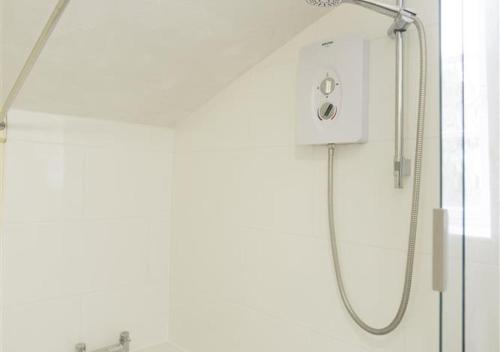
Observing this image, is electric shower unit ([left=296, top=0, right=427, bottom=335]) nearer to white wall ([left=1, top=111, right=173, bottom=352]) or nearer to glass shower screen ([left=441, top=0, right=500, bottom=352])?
glass shower screen ([left=441, top=0, right=500, bottom=352])

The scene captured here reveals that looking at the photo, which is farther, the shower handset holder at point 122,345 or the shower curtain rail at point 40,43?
the shower handset holder at point 122,345

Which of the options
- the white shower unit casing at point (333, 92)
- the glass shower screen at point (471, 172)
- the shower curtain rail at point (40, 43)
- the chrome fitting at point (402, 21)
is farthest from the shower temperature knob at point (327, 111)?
the shower curtain rail at point (40, 43)

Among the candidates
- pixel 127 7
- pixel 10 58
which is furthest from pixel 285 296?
pixel 10 58

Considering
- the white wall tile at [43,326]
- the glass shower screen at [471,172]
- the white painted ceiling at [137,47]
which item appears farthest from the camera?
the white wall tile at [43,326]

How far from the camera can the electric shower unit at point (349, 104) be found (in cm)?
100

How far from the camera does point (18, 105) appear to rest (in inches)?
54.3

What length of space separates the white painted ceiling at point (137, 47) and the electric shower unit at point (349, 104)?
206 millimetres

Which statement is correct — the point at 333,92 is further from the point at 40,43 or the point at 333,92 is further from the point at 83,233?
the point at 83,233

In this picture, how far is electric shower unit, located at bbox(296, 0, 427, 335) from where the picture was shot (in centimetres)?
100

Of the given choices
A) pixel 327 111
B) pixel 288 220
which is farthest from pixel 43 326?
pixel 327 111

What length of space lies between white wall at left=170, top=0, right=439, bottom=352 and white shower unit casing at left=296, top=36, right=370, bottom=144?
0.05 metres

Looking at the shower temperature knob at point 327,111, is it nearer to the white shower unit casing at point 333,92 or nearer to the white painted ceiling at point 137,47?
the white shower unit casing at point 333,92

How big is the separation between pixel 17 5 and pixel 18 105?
48 cm

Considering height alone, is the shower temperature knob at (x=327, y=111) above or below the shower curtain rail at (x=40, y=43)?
below
